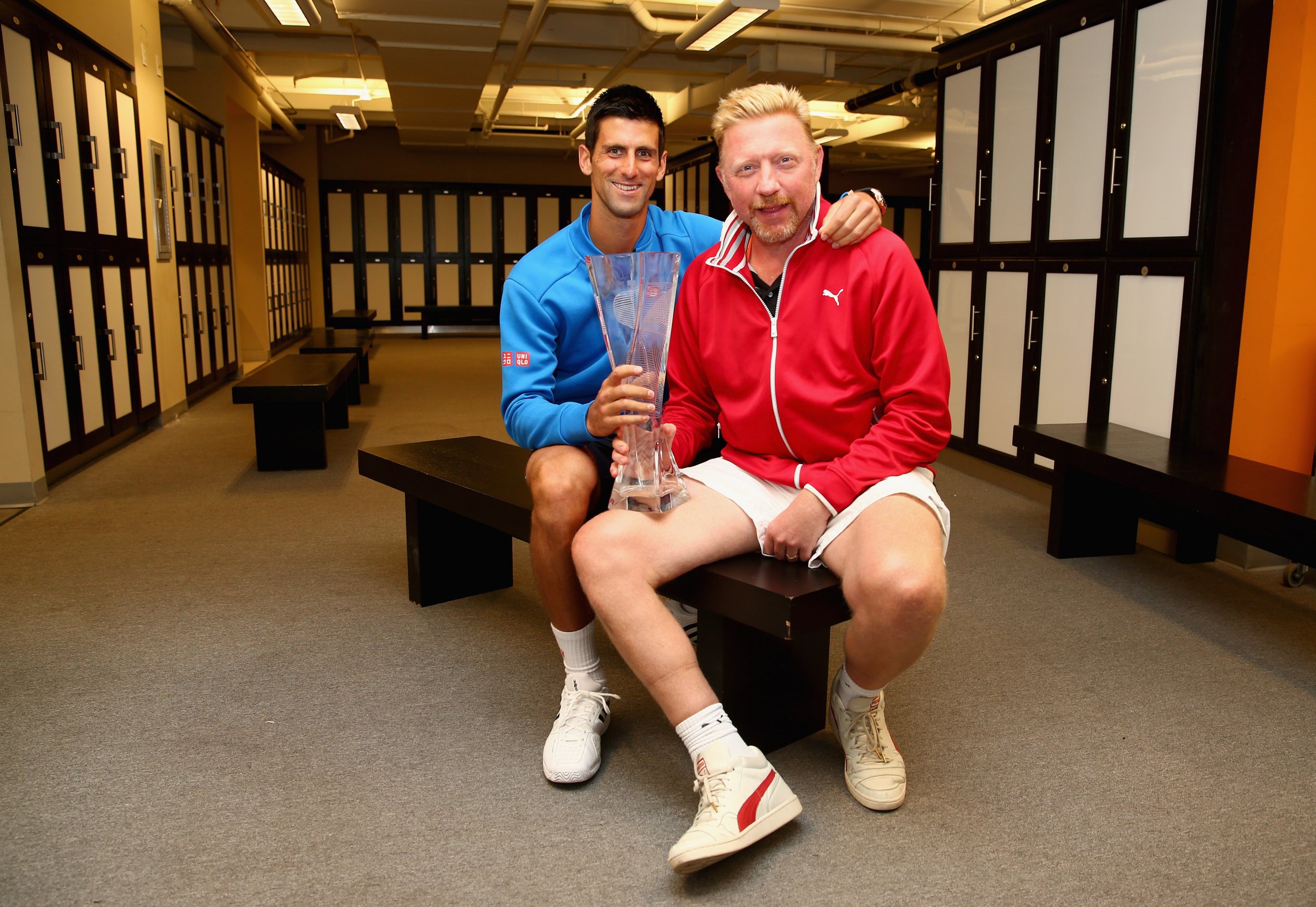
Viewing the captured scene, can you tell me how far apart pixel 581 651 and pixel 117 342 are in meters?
3.90

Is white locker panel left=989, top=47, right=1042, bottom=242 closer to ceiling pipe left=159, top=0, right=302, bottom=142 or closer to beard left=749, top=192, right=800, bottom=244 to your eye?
beard left=749, top=192, right=800, bottom=244

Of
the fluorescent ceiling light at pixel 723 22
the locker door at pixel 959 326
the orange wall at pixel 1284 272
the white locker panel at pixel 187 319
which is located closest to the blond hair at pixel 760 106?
the orange wall at pixel 1284 272

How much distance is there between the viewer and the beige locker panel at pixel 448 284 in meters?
13.2

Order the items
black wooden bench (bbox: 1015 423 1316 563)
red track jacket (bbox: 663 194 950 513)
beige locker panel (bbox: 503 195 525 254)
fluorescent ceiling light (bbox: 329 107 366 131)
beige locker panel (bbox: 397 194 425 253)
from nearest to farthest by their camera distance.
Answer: red track jacket (bbox: 663 194 950 513)
black wooden bench (bbox: 1015 423 1316 563)
fluorescent ceiling light (bbox: 329 107 366 131)
beige locker panel (bbox: 397 194 425 253)
beige locker panel (bbox: 503 195 525 254)

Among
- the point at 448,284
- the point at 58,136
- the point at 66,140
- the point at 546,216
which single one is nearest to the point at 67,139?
the point at 66,140

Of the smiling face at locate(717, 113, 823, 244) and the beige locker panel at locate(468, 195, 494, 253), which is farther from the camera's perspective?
the beige locker panel at locate(468, 195, 494, 253)

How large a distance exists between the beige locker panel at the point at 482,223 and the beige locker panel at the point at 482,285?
25cm

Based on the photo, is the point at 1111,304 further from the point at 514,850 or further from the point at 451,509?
the point at 514,850

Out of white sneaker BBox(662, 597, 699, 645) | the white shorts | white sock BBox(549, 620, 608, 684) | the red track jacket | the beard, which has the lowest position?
white sneaker BBox(662, 597, 699, 645)

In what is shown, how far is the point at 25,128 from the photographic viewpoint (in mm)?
3646

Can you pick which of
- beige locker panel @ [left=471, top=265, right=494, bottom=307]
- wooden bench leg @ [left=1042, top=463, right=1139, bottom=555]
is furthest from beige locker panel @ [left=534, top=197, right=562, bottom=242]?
wooden bench leg @ [left=1042, top=463, right=1139, bottom=555]

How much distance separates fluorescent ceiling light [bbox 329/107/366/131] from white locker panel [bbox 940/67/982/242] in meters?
6.12

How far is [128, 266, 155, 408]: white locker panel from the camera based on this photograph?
193 inches

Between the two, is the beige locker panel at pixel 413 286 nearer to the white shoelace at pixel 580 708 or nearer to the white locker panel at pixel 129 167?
the white locker panel at pixel 129 167
